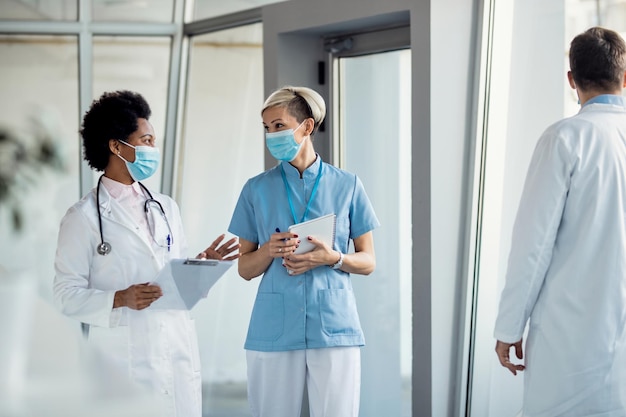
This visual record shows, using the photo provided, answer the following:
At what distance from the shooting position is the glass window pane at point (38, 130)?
509 centimetres

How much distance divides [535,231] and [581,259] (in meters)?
0.13

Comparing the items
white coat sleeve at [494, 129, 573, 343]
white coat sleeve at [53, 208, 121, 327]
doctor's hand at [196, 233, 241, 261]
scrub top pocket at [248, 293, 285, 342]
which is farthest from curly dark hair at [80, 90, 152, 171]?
white coat sleeve at [494, 129, 573, 343]

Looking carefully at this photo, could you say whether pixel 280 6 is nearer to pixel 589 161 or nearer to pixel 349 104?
pixel 349 104

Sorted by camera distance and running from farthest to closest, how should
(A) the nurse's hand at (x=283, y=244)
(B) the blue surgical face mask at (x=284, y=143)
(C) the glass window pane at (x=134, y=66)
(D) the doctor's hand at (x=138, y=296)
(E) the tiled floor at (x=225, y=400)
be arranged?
(C) the glass window pane at (x=134, y=66) → (E) the tiled floor at (x=225, y=400) → (B) the blue surgical face mask at (x=284, y=143) → (A) the nurse's hand at (x=283, y=244) → (D) the doctor's hand at (x=138, y=296)

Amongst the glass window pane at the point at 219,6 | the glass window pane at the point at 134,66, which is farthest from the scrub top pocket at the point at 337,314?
the glass window pane at the point at 134,66

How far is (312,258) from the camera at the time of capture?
104 inches

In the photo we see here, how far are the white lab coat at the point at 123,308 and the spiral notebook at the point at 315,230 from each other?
410 millimetres

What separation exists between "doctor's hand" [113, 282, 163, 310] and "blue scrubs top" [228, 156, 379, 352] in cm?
40

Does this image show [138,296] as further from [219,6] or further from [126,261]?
[219,6]

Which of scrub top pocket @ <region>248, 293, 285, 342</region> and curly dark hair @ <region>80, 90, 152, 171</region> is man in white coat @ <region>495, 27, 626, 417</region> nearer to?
scrub top pocket @ <region>248, 293, 285, 342</region>

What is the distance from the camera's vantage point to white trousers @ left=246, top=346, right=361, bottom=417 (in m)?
2.67

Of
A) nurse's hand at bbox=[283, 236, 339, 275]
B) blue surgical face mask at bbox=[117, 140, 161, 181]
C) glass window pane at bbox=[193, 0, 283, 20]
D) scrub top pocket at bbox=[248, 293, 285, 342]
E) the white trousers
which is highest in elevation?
glass window pane at bbox=[193, 0, 283, 20]

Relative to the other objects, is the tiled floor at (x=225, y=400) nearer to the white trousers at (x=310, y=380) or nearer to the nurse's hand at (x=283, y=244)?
the white trousers at (x=310, y=380)

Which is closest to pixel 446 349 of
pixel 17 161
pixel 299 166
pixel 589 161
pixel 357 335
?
pixel 357 335
